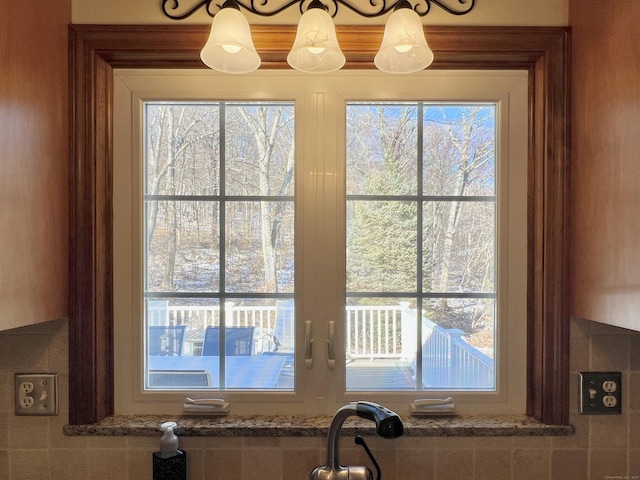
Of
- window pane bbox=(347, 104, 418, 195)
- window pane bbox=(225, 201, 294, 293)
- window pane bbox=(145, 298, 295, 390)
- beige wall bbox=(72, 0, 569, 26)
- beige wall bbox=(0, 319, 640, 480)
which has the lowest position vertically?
beige wall bbox=(0, 319, 640, 480)

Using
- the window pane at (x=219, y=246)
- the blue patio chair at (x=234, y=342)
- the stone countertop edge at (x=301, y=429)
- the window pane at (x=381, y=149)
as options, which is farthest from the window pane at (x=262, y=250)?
the stone countertop edge at (x=301, y=429)

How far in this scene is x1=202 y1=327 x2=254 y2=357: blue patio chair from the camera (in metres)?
1.41

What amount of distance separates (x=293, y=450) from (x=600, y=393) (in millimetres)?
845

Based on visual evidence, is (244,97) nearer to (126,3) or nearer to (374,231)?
(126,3)

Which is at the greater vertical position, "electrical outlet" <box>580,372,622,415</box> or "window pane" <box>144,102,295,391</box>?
"window pane" <box>144,102,295,391</box>

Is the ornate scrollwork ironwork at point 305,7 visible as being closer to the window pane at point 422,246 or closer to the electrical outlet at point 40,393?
the window pane at point 422,246

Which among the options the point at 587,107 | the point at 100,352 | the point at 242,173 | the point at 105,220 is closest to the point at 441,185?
the point at 587,107

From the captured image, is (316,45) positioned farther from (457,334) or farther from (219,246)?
(457,334)

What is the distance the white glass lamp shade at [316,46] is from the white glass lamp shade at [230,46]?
0.10 meters

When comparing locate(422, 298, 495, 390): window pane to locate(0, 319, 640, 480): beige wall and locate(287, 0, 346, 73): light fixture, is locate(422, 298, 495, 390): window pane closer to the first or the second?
locate(0, 319, 640, 480): beige wall

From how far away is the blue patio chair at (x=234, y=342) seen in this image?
1.41 meters

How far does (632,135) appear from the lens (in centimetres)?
105

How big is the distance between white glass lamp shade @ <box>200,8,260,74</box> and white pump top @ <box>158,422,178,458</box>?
90 cm

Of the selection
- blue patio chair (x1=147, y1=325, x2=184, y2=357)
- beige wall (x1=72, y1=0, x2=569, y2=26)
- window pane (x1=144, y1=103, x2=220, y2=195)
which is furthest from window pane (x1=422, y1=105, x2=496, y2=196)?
blue patio chair (x1=147, y1=325, x2=184, y2=357)
